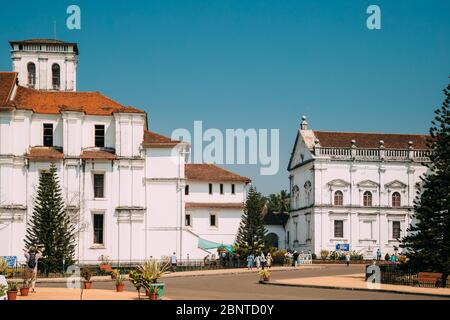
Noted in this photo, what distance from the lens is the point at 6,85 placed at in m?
62.9

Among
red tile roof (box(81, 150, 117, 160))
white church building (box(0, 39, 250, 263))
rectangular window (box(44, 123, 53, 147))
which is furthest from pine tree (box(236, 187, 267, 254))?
rectangular window (box(44, 123, 53, 147))

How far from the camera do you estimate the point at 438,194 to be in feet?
139

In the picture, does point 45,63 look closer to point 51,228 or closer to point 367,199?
point 51,228

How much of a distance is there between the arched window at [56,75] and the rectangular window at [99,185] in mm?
18174

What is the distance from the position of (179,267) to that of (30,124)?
667 inches

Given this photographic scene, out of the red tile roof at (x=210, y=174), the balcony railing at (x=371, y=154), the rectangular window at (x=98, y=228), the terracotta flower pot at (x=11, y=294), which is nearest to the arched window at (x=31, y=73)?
the red tile roof at (x=210, y=174)

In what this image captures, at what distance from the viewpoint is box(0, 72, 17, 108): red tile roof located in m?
61.2

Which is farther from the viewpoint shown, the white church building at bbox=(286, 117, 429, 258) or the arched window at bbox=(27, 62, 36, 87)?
the white church building at bbox=(286, 117, 429, 258)

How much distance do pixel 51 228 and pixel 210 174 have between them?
97.7ft

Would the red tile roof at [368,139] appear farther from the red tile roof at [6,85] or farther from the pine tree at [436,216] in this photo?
the pine tree at [436,216]

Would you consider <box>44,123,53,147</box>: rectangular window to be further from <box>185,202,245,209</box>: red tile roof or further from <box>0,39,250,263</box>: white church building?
<box>185,202,245,209</box>: red tile roof

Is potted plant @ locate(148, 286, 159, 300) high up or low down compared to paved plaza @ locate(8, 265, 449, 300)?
up

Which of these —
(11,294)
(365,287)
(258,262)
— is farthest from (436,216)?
(11,294)

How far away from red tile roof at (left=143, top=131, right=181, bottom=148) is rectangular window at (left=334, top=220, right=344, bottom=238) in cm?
2278
